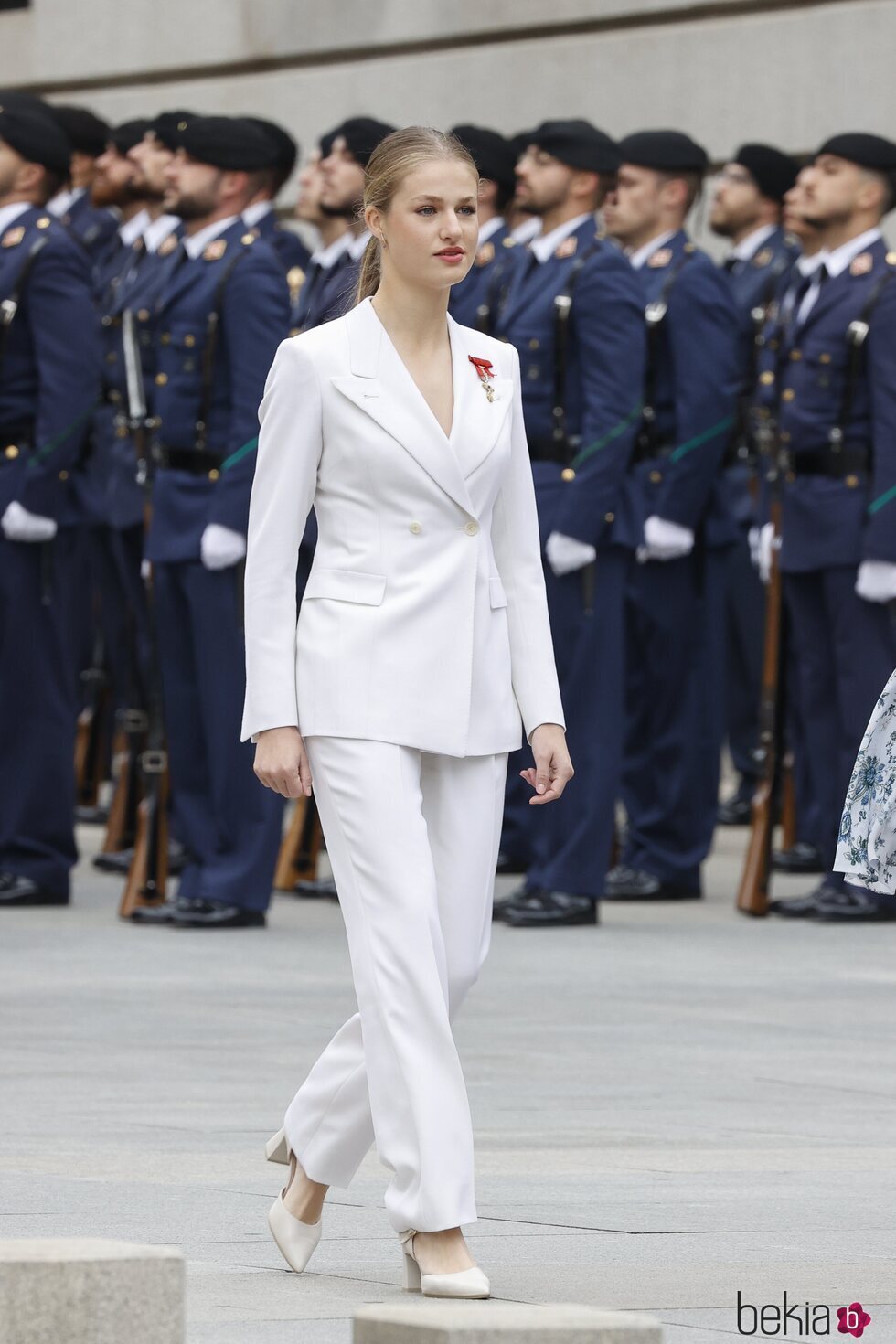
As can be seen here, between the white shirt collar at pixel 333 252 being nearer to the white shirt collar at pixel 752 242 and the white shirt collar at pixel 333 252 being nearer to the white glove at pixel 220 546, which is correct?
the white glove at pixel 220 546

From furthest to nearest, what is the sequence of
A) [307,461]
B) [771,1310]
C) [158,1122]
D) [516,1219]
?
[158,1122], [516,1219], [307,461], [771,1310]

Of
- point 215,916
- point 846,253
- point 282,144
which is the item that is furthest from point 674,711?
point 282,144

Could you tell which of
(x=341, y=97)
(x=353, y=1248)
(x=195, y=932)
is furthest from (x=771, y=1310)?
(x=341, y=97)

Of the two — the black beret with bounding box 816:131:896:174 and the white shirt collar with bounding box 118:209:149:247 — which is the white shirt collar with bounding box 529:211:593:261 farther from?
the white shirt collar with bounding box 118:209:149:247

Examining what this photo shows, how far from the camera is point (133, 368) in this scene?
34.6ft

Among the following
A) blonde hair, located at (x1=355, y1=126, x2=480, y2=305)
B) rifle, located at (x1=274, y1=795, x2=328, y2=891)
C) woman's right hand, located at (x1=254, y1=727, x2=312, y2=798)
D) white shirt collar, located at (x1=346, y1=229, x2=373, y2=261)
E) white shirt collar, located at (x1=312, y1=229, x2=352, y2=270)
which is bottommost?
rifle, located at (x1=274, y1=795, x2=328, y2=891)

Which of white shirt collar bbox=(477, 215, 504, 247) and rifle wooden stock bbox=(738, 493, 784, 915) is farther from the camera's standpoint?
white shirt collar bbox=(477, 215, 504, 247)

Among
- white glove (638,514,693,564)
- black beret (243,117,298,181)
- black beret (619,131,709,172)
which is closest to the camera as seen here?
white glove (638,514,693,564)

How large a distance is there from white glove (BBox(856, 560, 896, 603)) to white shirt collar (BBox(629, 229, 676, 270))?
1659 millimetres

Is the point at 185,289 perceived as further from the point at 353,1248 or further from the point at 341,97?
the point at 341,97

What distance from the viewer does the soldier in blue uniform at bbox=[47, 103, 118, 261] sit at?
43.5 ft

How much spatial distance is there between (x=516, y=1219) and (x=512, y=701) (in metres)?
0.93

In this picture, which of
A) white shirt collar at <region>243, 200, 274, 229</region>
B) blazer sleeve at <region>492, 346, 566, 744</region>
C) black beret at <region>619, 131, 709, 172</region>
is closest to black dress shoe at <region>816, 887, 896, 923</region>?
black beret at <region>619, 131, 709, 172</region>

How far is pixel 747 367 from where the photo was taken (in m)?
12.3
